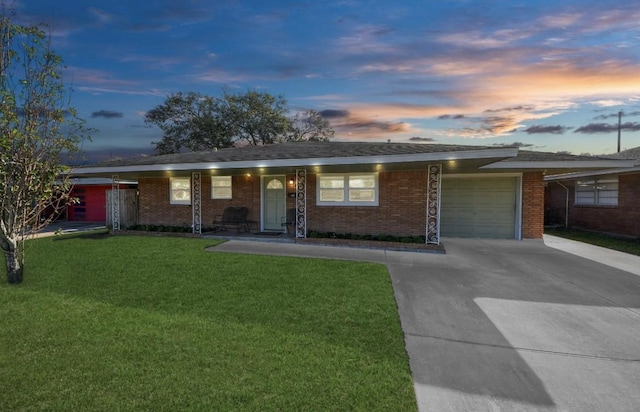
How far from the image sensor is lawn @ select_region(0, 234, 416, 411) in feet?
8.63

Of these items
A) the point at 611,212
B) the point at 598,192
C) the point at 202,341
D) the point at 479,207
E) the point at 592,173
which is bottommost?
the point at 202,341

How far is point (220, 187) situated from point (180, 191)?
1911mm

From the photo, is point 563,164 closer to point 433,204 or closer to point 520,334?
point 433,204

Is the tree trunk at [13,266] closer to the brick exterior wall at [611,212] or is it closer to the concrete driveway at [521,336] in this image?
the concrete driveway at [521,336]

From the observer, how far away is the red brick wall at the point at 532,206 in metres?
11.6

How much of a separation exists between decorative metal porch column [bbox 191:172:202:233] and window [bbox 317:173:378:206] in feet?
15.4

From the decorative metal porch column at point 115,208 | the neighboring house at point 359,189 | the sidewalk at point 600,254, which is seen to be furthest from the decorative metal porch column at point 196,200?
the sidewalk at point 600,254

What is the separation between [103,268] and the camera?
7113 mm

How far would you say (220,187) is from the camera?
1315 cm

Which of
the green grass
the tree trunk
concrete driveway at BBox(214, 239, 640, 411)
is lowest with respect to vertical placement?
the green grass

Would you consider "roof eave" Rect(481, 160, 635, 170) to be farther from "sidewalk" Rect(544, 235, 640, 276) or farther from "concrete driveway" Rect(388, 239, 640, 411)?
"concrete driveway" Rect(388, 239, 640, 411)

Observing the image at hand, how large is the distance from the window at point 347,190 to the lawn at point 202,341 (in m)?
4.78

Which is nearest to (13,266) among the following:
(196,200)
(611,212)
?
(196,200)

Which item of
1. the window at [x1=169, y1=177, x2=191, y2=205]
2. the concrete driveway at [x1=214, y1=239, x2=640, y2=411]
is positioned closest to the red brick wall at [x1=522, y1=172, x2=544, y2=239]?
the concrete driveway at [x1=214, y1=239, x2=640, y2=411]
